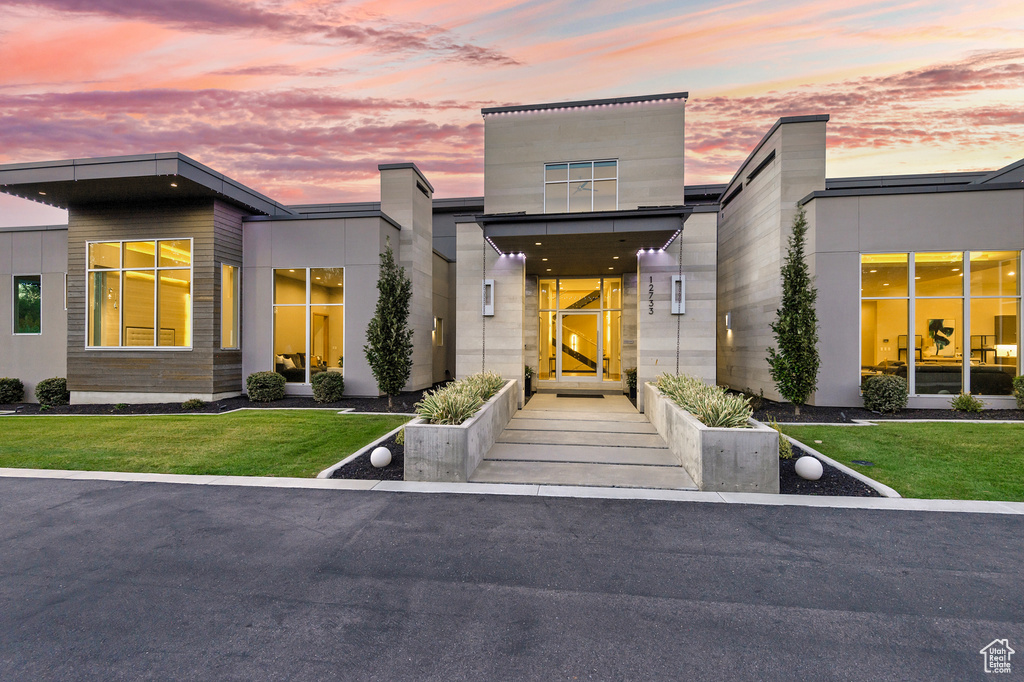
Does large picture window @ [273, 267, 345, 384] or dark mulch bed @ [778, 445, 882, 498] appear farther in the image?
large picture window @ [273, 267, 345, 384]

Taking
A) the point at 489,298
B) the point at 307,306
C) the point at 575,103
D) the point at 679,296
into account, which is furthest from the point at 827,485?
the point at 307,306

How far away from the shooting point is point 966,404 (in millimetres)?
10734

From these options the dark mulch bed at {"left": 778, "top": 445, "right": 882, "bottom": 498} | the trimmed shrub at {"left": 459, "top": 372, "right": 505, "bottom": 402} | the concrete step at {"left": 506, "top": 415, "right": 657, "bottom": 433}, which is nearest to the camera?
Result: the dark mulch bed at {"left": 778, "top": 445, "right": 882, "bottom": 498}

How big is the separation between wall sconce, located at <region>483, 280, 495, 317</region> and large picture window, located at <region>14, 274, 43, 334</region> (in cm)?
1564

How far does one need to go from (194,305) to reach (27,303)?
7.45 meters

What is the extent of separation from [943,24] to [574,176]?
9.60 meters

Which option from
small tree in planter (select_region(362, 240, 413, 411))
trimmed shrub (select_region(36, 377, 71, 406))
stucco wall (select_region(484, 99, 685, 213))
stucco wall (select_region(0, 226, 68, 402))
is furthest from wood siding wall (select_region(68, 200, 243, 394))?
stucco wall (select_region(484, 99, 685, 213))

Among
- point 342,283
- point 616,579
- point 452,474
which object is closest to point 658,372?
point 452,474

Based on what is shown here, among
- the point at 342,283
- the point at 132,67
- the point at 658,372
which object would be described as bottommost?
the point at 658,372

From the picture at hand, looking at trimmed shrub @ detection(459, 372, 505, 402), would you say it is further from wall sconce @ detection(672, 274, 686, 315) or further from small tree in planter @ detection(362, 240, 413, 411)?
wall sconce @ detection(672, 274, 686, 315)

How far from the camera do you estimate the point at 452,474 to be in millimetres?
6117

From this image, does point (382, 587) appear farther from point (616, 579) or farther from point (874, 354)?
point (874, 354)

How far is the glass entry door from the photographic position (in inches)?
571

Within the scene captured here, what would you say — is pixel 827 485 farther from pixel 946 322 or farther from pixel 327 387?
pixel 327 387
